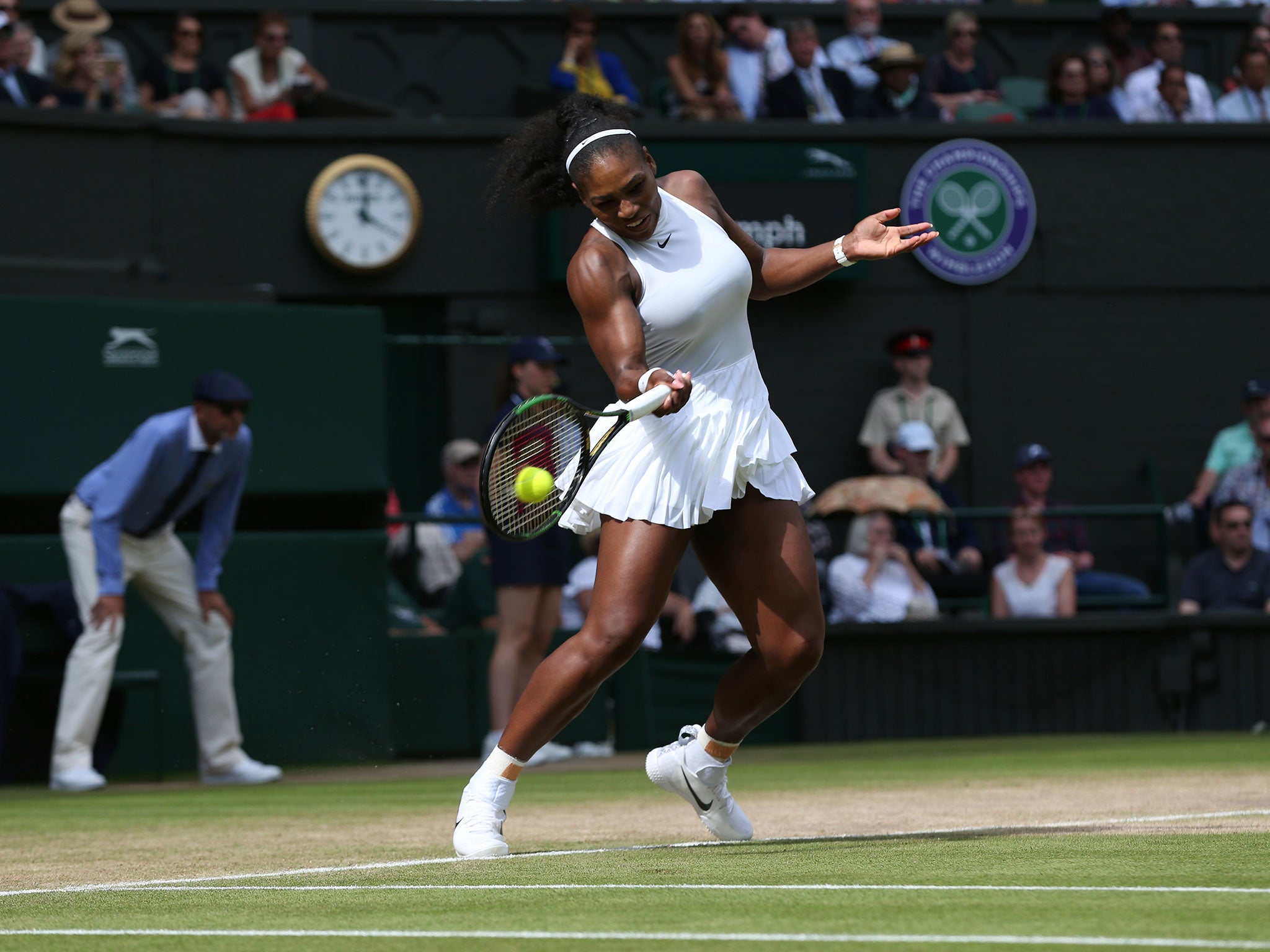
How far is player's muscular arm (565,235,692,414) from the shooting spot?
4.86m

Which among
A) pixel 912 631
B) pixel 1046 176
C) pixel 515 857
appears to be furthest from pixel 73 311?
pixel 1046 176

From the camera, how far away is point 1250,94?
50.4 ft

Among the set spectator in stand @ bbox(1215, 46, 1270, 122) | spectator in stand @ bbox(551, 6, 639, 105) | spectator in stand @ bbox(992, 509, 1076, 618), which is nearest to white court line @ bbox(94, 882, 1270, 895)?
spectator in stand @ bbox(992, 509, 1076, 618)

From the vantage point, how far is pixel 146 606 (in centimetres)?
1032

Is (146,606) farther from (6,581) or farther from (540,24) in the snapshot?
(540,24)

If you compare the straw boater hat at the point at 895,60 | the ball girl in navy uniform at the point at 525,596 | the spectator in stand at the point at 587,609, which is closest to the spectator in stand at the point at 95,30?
the spectator in stand at the point at 587,609

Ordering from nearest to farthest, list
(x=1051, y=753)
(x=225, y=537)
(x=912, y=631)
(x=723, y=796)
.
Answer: (x=723, y=796) → (x=225, y=537) → (x=1051, y=753) → (x=912, y=631)

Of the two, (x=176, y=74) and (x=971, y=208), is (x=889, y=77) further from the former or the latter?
(x=176, y=74)

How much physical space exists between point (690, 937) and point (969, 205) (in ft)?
39.0

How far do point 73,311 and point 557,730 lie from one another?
5861mm

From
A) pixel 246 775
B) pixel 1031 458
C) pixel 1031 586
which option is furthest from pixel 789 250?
pixel 1031 458

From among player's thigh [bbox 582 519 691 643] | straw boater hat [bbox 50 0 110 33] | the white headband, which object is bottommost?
player's thigh [bbox 582 519 691 643]

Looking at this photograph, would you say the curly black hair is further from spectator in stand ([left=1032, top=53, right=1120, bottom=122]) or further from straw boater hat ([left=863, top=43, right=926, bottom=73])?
spectator in stand ([left=1032, top=53, right=1120, bottom=122])

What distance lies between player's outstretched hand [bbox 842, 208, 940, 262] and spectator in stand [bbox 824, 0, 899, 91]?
970 cm
